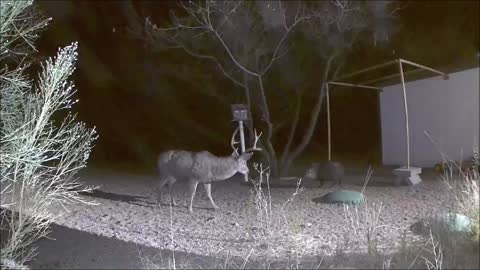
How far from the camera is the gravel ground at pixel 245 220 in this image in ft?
26.8

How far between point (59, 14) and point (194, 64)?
5.39 metres

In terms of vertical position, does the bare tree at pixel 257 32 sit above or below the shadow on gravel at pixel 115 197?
above

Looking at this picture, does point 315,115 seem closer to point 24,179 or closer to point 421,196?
point 421,196

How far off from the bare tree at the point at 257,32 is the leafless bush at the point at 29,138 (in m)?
7.24

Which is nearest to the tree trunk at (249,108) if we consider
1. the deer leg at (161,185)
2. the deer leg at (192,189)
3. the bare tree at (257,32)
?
the bare tree at (257,32)

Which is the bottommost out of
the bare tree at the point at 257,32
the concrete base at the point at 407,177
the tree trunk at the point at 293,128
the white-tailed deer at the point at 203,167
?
the concrete base at the point at 407,177

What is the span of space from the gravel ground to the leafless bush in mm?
1926

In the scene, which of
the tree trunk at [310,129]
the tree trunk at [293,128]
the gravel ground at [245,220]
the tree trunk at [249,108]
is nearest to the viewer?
the gravel ground at [245,220]

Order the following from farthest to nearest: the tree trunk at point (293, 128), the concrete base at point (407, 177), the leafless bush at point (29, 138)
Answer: the tree trunk at point (293, 128)
the concrete base at point (407, 177)
the leafless bush at point (29, 138)

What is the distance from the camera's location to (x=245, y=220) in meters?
9.80

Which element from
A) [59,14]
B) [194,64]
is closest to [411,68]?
[194,64]

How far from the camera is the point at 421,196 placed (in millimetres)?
11562

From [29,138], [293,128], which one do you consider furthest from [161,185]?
[29,138]

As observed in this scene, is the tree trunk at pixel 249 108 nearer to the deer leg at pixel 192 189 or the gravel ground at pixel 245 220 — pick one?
the gravel ground at pixel 245 220
